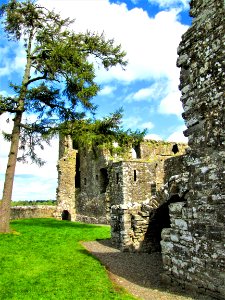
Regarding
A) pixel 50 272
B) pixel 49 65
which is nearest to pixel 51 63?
pixel 49 65

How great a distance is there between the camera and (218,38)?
21.7 feet

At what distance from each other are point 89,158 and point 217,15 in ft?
89.4

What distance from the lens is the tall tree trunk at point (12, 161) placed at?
15.7m

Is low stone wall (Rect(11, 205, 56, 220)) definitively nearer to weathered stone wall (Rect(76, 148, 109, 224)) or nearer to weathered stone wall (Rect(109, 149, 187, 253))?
weathered stone wall (Rect(76, 148, 109, 224))

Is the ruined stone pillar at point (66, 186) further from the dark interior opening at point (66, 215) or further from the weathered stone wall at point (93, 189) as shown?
the weathered stone wall at point (93, 189)

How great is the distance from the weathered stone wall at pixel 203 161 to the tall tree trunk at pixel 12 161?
1048cm

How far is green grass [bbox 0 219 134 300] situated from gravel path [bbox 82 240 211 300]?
41cm

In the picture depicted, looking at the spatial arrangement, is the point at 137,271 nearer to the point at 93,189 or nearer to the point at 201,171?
the point at 201,171

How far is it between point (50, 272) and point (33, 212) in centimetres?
2177

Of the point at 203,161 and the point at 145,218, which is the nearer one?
the point at 203,161

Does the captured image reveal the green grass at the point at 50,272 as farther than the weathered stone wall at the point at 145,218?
No

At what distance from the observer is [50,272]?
895 cm

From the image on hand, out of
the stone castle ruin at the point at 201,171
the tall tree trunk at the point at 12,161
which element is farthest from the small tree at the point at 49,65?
the stone castle ruin at the point at 201,171

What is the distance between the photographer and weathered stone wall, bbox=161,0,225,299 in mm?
6328
